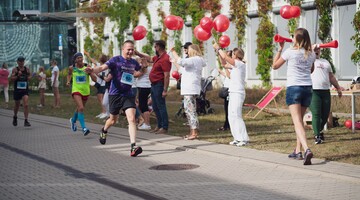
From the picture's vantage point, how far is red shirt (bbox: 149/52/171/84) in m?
17.1

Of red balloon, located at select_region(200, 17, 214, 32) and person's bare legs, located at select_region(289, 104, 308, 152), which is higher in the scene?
red balloon, located at select_region(200, 17, 214, 32)

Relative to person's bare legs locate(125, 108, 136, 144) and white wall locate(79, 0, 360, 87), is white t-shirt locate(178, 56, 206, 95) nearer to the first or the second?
person's bare legs locate(125, 108, 136, 144)

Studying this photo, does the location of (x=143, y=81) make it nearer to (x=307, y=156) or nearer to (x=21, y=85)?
(x=21, y=85)

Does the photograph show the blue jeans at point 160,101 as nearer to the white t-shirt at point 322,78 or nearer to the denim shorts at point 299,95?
the white t-shirt at point 322,78

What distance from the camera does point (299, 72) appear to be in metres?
11.9

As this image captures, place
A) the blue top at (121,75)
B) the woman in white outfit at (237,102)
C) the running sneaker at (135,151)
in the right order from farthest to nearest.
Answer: the woman in white outfit at (237,102)
the blue top at (121,75)
the running sneaker at (135,151)

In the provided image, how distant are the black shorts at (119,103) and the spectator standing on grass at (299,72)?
3272 millimetres

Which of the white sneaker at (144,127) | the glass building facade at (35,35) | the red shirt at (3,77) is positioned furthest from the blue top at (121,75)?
the glass building facade at (35,35)

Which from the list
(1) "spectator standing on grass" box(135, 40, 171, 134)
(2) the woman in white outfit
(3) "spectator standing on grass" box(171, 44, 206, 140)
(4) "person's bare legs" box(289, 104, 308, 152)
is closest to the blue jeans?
(1) "spectator standing on grass" box(135, 40, 171, 134)

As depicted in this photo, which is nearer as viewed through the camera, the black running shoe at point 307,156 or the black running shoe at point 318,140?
the black running shoe at point 307,156

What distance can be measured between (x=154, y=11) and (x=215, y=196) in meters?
30.4

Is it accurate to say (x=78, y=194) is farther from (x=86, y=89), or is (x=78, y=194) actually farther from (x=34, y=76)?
(x=34, y=76)

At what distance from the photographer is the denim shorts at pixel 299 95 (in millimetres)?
11836

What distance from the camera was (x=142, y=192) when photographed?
966 centimetres
